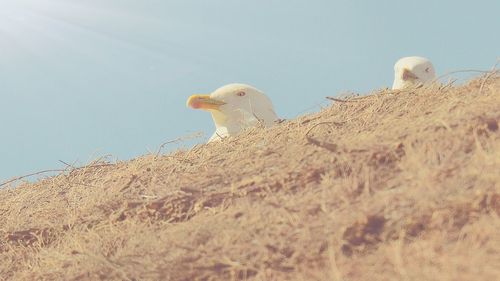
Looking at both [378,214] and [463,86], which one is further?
[463,86]

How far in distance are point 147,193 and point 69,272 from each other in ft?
3.50

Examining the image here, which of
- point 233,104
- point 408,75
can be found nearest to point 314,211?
point 233,104

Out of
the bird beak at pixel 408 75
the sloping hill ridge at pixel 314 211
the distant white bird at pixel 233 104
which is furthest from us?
the bird beak at pixel 408 75

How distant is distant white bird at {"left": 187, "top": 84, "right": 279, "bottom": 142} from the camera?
9.80 m

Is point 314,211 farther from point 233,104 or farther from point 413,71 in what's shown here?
point 413,71

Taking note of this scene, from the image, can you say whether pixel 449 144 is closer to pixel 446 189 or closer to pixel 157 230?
pixel 446 189

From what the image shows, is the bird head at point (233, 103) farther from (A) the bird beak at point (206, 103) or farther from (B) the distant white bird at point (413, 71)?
(B) the distant white bird at point (413, 71)

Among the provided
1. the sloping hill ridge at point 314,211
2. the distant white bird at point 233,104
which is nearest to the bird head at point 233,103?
the distant white bird at point 233,104

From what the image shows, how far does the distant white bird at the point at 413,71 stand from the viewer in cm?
1118

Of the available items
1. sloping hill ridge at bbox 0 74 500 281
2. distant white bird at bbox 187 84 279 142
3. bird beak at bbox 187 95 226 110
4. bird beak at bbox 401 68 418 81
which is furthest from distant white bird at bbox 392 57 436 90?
sloping hill ridge at bbox 0 74 500 281

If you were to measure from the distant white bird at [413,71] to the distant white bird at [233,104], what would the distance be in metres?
2.60

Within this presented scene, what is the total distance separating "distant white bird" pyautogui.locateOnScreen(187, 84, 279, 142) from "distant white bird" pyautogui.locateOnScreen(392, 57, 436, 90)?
2.60 meters

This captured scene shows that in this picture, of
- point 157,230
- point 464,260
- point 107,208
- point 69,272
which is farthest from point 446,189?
point 107,208

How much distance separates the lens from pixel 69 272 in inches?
177
